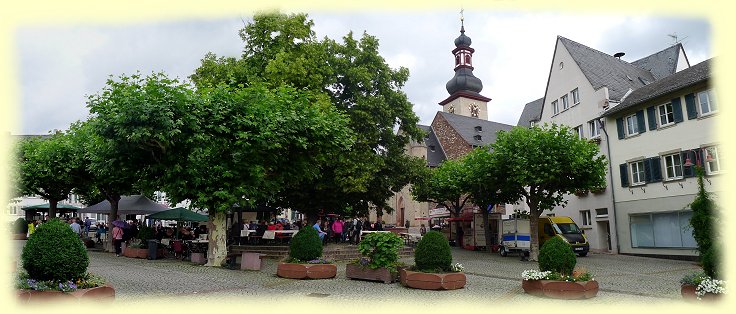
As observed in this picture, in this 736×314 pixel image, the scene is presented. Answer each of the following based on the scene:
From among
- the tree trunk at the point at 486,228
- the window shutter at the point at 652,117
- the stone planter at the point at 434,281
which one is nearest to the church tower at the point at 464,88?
the tree trunk at the point at 486,228

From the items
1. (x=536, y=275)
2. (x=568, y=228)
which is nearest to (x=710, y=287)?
(x=536, y=275)

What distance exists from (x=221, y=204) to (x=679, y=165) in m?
21.2

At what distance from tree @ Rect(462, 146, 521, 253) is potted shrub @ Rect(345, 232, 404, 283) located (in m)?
12.4

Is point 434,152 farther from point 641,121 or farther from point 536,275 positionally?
point 536,275

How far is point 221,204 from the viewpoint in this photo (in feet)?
54.2

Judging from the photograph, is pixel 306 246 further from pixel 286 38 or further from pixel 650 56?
pixel 650 56

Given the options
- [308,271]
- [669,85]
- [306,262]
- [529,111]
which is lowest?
[308,271]

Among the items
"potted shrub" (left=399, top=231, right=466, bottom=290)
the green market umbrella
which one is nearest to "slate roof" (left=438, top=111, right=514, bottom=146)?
the green market umbrella

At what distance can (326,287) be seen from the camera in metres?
12.9

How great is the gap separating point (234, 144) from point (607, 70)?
1024 inches

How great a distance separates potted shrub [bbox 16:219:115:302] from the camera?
28.5 feet

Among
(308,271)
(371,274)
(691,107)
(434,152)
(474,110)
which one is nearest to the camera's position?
(371,274)

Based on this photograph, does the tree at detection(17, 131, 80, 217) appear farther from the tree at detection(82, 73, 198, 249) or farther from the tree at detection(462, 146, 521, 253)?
the tree at detection(462, 146, 521, 253)

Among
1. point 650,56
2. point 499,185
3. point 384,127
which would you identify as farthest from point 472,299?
point 650,56
